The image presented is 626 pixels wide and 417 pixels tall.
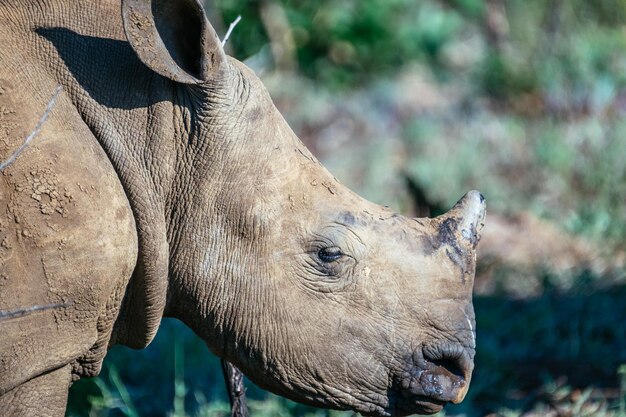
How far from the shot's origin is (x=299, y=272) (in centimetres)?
369

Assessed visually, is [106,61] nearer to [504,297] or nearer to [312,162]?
[312,162]

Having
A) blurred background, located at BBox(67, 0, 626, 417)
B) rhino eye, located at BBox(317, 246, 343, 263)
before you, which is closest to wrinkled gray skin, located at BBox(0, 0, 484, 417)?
rhino eye, located at BBox(317, 246, 343, 263)

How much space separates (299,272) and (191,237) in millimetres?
371

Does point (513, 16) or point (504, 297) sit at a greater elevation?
point (513, 16)

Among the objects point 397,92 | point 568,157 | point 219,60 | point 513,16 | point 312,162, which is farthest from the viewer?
point 513,16

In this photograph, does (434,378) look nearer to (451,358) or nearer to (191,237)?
(451,358)

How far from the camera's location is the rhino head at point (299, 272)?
360 cm

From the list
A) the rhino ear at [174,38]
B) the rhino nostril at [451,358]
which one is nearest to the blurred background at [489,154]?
the rhino nostril at [451,358]

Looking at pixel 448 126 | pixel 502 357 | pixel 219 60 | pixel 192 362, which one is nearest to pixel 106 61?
pixel 219 60

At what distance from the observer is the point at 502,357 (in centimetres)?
582

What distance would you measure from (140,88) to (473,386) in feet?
8.59

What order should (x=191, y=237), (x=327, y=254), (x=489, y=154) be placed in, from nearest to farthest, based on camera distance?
(x=191, y=237), (x=327, y=254), (x=489, y=154)

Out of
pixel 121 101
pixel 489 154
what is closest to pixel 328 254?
pixel 121 101

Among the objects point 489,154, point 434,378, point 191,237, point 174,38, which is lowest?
point 434,378
